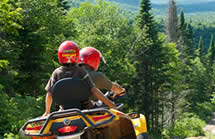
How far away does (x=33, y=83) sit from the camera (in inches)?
634

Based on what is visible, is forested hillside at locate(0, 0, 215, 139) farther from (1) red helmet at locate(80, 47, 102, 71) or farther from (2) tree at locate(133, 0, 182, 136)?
(1) red helmet at locate(80, 47, 102, 71)

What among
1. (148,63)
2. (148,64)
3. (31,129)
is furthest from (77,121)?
(148,64)

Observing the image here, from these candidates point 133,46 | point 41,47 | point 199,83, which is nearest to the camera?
point 41,47

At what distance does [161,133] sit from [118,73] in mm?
11514

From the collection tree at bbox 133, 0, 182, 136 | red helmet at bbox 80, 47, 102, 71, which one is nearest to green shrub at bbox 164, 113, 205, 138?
tree at bbox 133, 0, 182, 136

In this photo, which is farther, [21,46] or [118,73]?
[118,73]

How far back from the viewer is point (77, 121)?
106 inches

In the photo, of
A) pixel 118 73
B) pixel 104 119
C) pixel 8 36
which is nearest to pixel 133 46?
pixel 118 73

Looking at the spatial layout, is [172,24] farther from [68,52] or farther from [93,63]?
[68,52]

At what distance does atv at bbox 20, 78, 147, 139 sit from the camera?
2.69m

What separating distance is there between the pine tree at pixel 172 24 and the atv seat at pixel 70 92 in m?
49.9

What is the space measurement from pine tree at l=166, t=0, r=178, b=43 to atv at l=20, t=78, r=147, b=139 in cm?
4923

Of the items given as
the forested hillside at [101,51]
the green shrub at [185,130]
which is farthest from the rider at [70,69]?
the green shrub at [185,130]

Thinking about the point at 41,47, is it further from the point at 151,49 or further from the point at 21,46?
the point at 151,49
